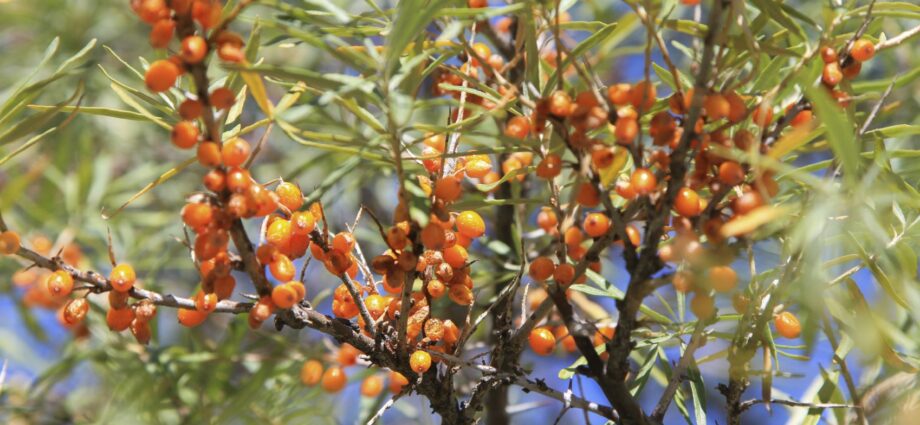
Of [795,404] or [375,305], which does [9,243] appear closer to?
[375,305]

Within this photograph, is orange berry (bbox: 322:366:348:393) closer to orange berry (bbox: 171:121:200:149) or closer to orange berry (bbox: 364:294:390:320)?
orange berry (bbox: 364:294:390:320)

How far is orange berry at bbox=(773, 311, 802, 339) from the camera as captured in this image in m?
0.87

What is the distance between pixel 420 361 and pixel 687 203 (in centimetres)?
31

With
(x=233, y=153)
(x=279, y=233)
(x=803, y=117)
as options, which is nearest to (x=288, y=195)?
(x=279, y=233)

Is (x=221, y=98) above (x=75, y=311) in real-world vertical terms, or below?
above

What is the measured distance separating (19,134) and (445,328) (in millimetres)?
449

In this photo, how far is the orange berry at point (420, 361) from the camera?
838 mm

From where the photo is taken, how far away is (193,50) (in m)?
0.65

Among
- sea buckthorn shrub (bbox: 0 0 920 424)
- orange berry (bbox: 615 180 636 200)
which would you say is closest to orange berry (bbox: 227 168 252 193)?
sea buckthorn shrub (bbox: 0 0 920 424)

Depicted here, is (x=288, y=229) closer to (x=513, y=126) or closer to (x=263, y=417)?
(x=513, y=126)

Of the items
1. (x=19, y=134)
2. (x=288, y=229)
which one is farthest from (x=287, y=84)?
(x=19, y=134)

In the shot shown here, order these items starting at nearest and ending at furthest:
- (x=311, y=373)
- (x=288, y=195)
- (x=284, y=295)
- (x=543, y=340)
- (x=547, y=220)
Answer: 1. (x=284, y=295)
2. (x=288, y=195)
3. (x=543, y=340)
4. (x=547, y=220)
5. (x=311, y=373)

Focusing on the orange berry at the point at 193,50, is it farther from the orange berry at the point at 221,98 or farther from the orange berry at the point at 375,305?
the orange berry at the point at 375,305

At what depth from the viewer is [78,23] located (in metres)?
1.97
